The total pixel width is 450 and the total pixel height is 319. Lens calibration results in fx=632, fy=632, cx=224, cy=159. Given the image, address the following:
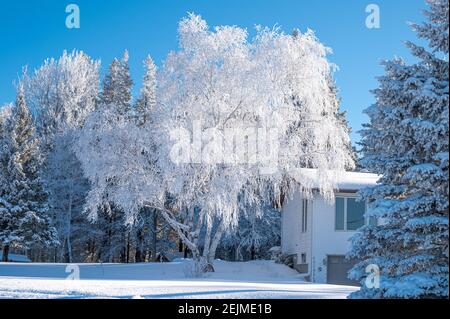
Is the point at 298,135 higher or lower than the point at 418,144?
higher

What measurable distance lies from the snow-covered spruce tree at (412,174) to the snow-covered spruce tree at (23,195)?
963 inches

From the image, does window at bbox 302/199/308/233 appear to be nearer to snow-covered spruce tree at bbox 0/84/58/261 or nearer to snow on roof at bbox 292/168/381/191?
snow on roof at bbox 292/168/381/191

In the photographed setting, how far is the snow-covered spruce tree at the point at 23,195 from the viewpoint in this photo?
3306 cm

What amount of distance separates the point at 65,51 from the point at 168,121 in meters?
18.7

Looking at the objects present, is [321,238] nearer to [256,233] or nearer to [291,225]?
[291,225]

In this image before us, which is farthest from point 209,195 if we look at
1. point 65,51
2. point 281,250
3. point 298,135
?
point 65,51

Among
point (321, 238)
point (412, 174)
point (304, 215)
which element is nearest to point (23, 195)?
point (304, 215)

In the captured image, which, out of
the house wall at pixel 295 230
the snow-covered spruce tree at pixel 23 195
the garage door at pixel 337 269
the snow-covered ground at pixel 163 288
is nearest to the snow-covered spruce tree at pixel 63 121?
the snow-covered spruce tree at pixel 23 195

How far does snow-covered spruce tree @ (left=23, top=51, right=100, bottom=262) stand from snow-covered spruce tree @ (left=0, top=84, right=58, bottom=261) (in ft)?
4.27

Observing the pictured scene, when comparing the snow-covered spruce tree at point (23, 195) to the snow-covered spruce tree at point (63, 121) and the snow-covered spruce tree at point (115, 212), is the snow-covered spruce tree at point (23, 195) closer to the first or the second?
the snow-covered spruce tree at point (63, 121)

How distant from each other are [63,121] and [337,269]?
19179 millimetres

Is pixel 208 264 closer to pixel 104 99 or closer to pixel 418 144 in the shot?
pixel 418 144

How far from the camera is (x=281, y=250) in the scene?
2959 centimetres

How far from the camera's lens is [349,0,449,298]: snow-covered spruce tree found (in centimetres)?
1105
